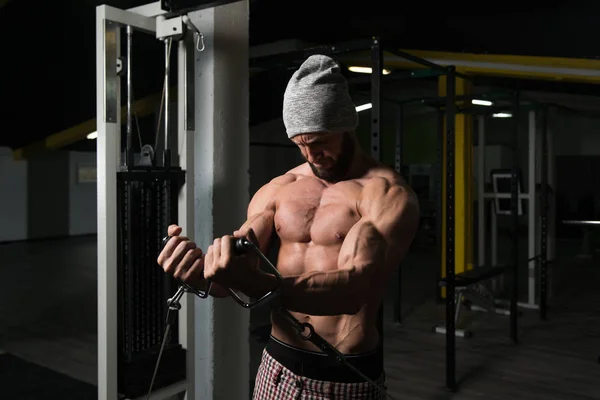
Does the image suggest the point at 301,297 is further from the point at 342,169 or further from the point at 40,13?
the point at 40,13

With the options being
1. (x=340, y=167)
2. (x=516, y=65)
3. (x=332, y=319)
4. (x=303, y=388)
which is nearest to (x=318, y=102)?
(x=340, y=167)

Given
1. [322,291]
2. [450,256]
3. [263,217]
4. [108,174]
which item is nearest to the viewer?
[322,291]

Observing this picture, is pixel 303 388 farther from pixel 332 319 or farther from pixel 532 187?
Result: pixel 532 187

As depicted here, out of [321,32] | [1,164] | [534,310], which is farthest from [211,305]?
[1,164]

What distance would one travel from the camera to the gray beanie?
1.09m

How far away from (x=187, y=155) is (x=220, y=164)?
0.40 ft

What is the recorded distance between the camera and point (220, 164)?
2.05m

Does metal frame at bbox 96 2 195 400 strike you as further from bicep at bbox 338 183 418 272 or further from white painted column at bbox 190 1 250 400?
bicep at bbox 338 183 418 272

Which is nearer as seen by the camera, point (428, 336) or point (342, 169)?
point (342, 169)

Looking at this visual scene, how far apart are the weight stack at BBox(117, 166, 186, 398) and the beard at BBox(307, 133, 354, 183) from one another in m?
0.78

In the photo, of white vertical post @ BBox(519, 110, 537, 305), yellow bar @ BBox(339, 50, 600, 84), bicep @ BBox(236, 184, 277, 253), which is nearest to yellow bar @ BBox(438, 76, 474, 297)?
yellow bar @ BBox(339, 50, 600, 84)

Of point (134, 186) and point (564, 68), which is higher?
point (564, 68)

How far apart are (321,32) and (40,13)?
2272mm

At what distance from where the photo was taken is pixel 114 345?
179 centimetres
